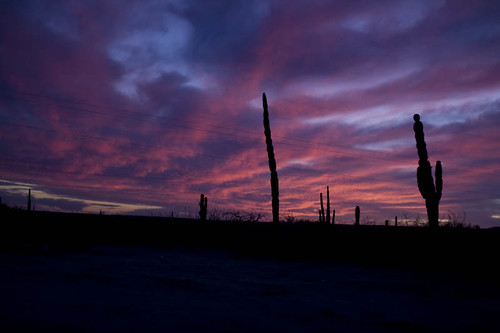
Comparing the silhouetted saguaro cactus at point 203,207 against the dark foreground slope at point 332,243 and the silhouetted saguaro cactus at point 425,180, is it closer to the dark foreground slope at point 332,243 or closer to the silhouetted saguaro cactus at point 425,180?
the dark foreground slope at point 332,243

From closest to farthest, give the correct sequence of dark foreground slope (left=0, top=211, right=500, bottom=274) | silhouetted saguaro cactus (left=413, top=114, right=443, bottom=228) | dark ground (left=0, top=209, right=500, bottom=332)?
1. dark ground (left=0, top=209, right=500, bottom=332)
2. dark foreground slope (left=0, top=211, right=500, bottom=274)
3. silhouetted saguaro cactus (left=413, top=114, right=443, bottom=228)

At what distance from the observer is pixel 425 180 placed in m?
15.3

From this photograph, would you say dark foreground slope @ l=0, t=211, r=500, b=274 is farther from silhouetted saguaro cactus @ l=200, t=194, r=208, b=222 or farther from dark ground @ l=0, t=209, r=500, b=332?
silhouetted saguaro cactus @ l=200, t=194, r=208, b=222

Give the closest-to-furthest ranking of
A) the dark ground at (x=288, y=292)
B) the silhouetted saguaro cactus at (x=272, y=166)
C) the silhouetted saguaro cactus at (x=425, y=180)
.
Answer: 1. the dark ground at (x=288, y=292)
2. the silhouetted saguaro cactus at (x=425, y=180)
3. the silhouetted saguaro cactus at (x=272, y=166)

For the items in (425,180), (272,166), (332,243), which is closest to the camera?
(332,243)

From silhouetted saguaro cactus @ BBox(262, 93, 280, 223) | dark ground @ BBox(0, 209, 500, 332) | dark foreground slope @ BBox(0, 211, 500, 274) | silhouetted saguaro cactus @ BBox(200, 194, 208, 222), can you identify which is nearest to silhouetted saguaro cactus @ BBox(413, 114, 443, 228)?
dark foreground slope @ BBox(0, 211, 500, 274)

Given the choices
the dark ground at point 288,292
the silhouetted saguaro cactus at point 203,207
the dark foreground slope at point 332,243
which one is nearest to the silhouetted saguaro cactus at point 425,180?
the dark foreground slope at point 332,243

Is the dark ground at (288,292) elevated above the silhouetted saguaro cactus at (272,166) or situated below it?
below

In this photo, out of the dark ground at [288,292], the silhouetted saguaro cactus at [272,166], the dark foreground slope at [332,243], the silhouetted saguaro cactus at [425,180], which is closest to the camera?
the dark ground at [288,292]

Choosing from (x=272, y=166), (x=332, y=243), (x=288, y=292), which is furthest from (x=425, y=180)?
(x=288, y=292)

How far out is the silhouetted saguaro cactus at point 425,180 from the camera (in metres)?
15.2

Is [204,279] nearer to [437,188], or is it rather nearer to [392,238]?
[392,238]

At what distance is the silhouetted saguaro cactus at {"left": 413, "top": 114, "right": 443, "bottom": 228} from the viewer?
15.2 m

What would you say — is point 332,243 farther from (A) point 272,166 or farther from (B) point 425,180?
(A) point 272,166
